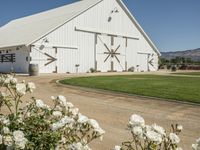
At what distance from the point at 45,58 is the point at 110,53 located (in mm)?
8515

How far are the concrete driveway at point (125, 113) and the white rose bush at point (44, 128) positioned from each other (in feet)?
8.38

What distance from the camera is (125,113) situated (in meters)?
9.80

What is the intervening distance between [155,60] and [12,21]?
22.3 m

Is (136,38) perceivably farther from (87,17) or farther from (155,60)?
(87,17)

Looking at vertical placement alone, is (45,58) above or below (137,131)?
above

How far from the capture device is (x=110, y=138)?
691 cm

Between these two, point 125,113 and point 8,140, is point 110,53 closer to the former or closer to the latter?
point 125,113

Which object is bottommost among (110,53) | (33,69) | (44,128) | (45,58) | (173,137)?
(44,128)

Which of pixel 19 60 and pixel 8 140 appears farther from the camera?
pixel 19 60

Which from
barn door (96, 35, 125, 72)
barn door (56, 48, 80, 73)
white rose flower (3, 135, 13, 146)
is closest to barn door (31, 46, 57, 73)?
barn door (56, 48, 80, 73)

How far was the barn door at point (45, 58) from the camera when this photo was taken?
28.7m

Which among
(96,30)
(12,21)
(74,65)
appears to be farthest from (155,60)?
(12,21)

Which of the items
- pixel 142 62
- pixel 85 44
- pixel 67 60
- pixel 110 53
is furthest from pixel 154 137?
pixel 142 62

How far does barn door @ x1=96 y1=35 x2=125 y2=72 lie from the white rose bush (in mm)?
30234
